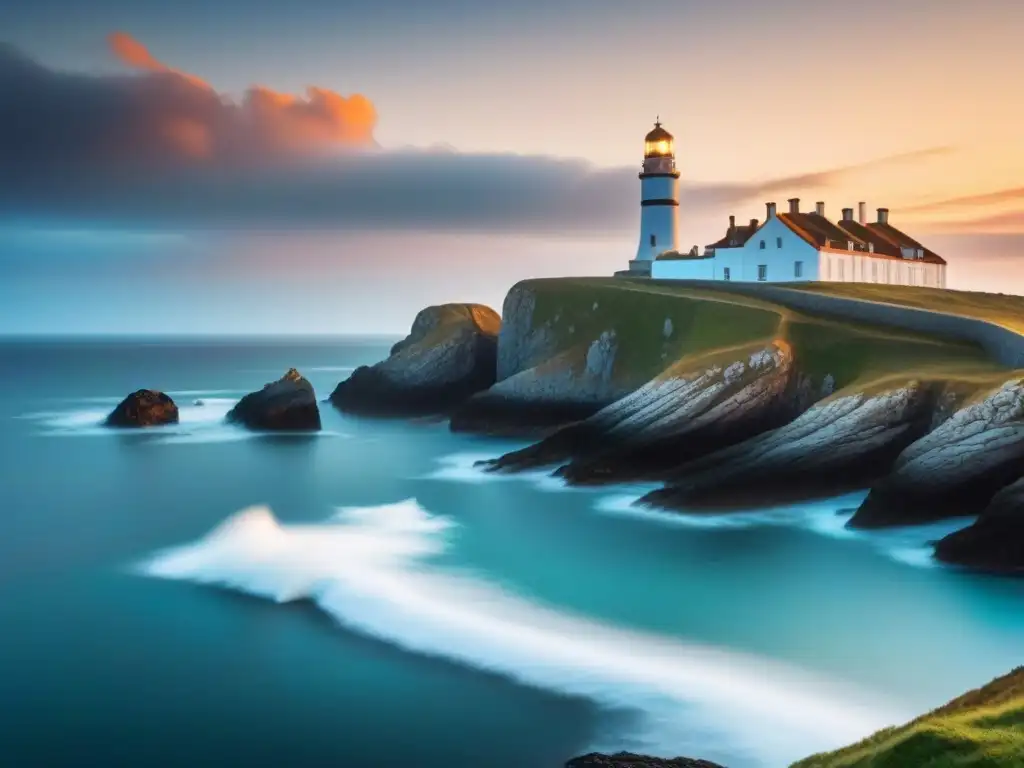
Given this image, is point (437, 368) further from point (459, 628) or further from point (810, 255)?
point (459, 628)

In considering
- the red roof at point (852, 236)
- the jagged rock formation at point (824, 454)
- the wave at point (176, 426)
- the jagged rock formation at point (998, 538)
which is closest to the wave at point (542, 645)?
the jagged rock formation at point (998, 538)

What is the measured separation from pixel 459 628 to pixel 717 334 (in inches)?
958

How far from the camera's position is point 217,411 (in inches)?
2360

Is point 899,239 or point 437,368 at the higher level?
point 899,239

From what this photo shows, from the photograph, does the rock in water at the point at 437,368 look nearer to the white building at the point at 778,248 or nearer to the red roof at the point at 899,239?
the white building at the point at 778,248

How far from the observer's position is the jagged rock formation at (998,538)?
65.2 feet

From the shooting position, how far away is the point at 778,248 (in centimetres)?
5016

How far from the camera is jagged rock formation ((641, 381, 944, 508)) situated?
27.0 metres

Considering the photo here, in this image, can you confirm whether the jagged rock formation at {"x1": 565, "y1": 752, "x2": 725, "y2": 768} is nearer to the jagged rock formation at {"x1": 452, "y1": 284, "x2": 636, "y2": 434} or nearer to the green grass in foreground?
the green grass in foreground

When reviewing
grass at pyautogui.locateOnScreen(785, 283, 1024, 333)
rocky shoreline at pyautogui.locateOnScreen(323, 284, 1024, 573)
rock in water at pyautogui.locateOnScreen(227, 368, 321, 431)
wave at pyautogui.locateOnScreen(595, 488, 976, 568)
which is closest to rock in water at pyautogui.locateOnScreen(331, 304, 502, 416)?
rocky shoreline at pyautogui.locateOnScreen(323, 284, 1024, 573)

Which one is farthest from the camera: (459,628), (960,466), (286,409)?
(286,409)

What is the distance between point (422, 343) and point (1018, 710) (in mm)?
46832

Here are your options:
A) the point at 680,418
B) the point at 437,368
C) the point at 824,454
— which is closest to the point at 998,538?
the point at 824,454

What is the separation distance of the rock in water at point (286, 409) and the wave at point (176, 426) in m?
0.67
